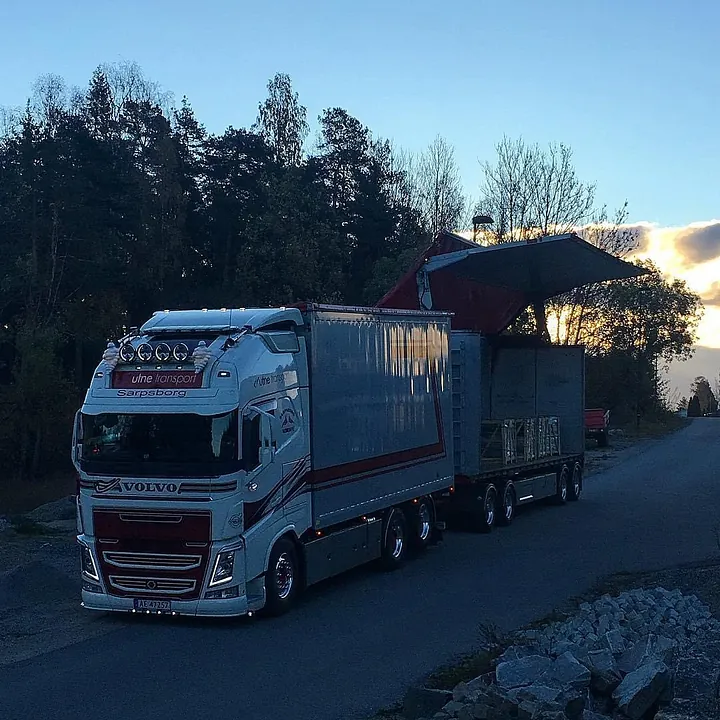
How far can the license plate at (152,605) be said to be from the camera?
37.0 ft

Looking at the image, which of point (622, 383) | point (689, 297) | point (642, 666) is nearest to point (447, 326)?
point (642, 666)

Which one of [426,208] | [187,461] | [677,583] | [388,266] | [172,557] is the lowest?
[677,583]

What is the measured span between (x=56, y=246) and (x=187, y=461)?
33.0 m

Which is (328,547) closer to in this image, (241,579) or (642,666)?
(241,579)

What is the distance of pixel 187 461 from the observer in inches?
446

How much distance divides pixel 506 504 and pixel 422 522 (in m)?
4.37

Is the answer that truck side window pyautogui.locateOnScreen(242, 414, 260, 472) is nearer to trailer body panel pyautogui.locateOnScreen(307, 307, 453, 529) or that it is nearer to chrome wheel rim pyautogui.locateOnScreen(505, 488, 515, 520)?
trailer body panel pyautogui.locateOnScreen(307, 307, 453, 529)

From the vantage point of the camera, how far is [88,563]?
11.6m

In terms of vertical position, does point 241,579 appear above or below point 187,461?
below

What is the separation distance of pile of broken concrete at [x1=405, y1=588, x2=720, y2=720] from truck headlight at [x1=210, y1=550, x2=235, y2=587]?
11.1ft

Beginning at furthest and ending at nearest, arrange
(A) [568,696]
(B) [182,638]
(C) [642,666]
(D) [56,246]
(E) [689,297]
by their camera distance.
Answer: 1. (E) [689,297]
2. (D) [56,246]
3. (B) [182,638]
4. (C) [642,666]
5. (A) [568,696]

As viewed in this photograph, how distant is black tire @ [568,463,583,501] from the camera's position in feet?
80.6

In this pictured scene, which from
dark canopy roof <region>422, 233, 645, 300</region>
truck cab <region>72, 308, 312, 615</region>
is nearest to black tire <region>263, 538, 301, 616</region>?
truck cab <region>72, 308, 312, 615</region>

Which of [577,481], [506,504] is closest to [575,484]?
[577,481]
